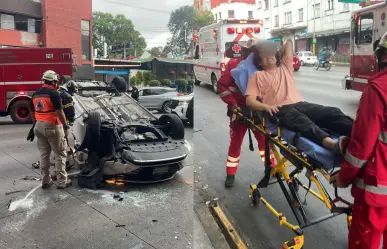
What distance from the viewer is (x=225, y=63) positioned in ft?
7.68

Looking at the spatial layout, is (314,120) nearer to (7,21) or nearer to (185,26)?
(185,26)

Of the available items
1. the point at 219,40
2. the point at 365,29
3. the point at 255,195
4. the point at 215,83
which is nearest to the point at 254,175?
the point at 255,195

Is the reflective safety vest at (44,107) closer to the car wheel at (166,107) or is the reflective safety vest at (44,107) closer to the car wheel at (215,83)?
the car wheel at (166,107)

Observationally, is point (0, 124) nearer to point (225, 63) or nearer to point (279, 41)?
point (225, 63)

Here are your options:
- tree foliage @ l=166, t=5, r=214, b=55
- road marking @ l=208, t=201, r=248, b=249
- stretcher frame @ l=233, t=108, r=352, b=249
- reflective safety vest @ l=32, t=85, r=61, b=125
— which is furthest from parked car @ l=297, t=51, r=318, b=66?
reflective safety vest @ l=32, t=85, r=61, b=125

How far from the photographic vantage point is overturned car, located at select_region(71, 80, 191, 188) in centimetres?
286

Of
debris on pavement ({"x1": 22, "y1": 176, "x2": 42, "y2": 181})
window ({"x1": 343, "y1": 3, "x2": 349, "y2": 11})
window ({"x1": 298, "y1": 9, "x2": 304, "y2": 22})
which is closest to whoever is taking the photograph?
window ({"x1": 298, "y1": 9, "x2": 304, "y2": 22})

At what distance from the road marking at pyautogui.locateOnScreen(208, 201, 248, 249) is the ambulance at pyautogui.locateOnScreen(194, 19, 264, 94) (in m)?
0.94

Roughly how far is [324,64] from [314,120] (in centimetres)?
53

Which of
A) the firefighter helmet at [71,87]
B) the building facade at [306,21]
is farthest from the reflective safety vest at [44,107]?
the building facade at [306,21]

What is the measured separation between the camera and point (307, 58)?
2227 mm

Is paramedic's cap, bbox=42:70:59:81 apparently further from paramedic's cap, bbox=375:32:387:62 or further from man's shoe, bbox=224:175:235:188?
paramedic's cap, bbox=375:32:387:62

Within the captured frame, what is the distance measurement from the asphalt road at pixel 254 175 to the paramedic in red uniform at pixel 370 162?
1.90 ft

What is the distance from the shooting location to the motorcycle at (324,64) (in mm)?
2244
